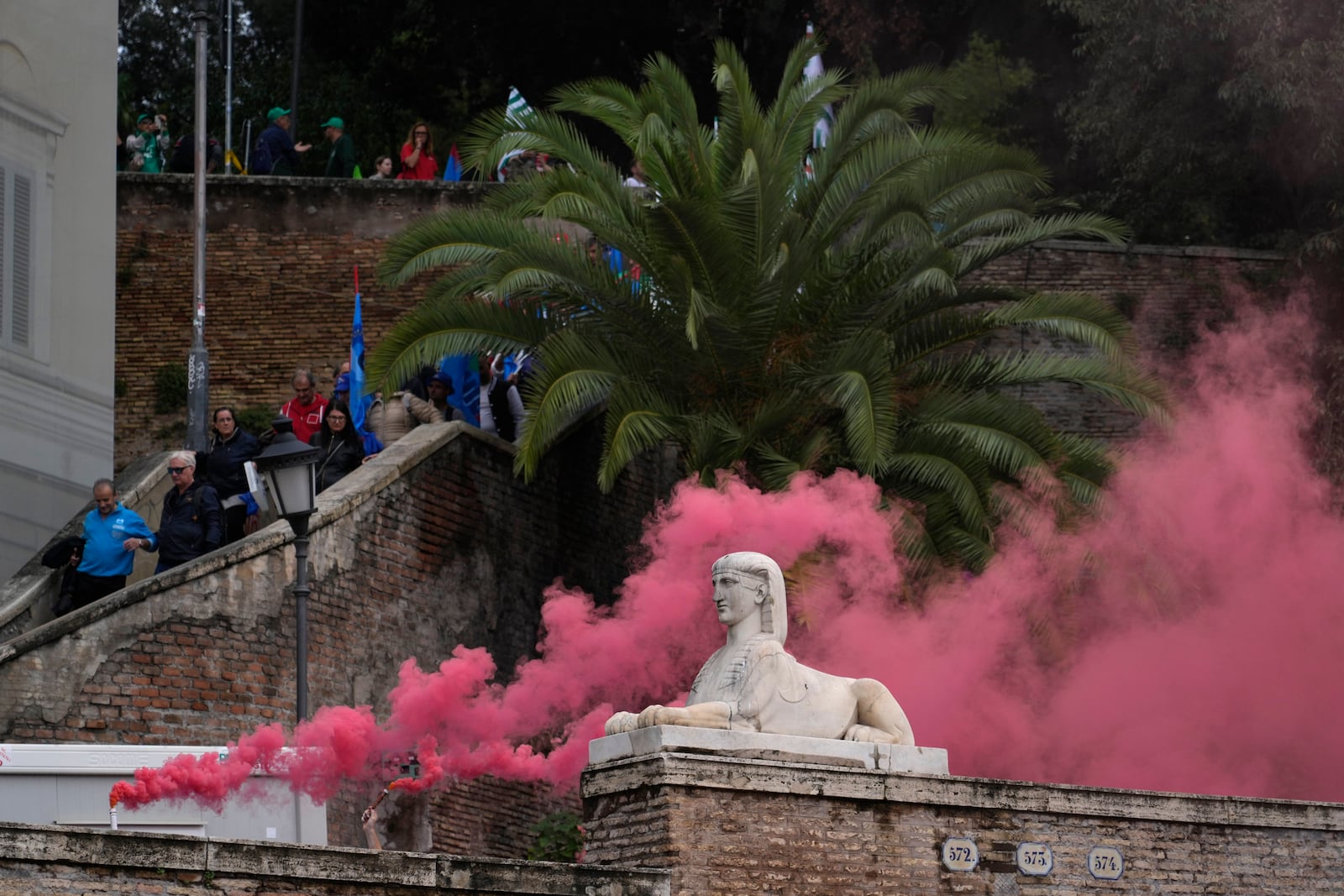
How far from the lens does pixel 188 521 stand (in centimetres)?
1717

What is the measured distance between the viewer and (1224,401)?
73.2 ft

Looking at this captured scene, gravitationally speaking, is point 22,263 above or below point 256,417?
below

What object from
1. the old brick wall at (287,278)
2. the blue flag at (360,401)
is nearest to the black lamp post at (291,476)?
the blue flag at (360,401)

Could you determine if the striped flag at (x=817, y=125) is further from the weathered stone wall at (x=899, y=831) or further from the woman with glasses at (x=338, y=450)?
the weathered stone wall at (x=899, y=831)

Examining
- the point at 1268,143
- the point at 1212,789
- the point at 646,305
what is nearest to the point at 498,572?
the point at 646,305

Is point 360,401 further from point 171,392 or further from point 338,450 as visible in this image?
point 171,392

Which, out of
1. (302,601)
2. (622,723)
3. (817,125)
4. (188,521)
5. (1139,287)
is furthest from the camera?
(1139,287)

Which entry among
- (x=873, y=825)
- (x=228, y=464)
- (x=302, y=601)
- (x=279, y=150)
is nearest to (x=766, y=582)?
(x=873, y=825)

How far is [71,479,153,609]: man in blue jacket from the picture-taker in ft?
55.7

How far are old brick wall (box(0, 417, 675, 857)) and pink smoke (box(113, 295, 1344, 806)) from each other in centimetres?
77

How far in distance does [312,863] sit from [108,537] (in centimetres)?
862

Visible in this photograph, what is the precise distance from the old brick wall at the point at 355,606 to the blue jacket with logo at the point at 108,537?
1.80 feet

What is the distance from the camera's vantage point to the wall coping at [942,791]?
10250 mm

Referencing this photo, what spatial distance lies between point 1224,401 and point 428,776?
12058mm
